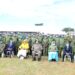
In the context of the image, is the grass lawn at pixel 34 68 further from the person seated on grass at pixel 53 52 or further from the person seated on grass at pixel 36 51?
the person seated on grass at pixel 36 51

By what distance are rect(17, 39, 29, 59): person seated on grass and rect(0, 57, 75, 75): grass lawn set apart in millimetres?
→ 1136

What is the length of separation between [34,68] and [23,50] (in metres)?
3.65

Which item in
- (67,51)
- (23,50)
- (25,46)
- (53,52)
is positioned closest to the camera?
(53,52)

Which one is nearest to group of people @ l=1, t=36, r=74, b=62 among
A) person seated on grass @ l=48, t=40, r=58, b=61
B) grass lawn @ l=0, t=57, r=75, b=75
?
person seated on grass @ l=48, t=40, r=58, b=61

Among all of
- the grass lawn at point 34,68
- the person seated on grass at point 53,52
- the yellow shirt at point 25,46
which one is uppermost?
the yellow shirt at point 25,46

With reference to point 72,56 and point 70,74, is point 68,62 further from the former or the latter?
point 70,74

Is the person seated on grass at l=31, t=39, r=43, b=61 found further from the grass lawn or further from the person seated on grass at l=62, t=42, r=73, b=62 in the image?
the person seated on grass at l=62, t=42, r=73, b=62

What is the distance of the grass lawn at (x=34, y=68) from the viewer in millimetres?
13711

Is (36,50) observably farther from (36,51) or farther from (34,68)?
(34,68)

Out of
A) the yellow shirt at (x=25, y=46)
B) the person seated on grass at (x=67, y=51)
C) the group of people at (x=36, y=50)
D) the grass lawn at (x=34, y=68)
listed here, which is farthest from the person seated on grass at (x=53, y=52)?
the yellow shirt at (x=25, y=46)

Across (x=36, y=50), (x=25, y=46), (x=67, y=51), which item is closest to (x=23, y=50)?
(x=25, y=46)

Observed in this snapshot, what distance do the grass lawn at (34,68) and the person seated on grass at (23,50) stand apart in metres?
1.14

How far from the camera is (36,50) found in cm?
1784

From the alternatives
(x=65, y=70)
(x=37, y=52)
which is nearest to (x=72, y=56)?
(x=37, y=52)
